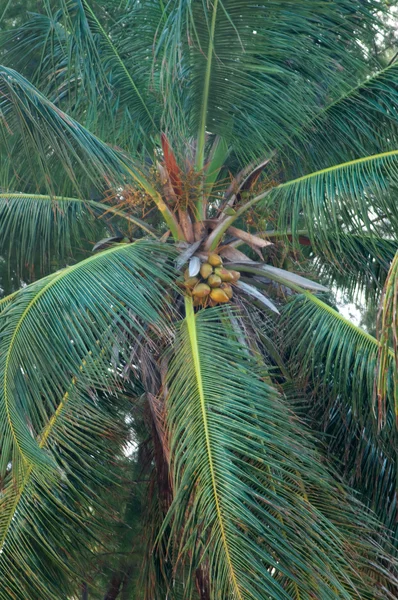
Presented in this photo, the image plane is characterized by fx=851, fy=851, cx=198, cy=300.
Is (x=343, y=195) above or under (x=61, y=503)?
above

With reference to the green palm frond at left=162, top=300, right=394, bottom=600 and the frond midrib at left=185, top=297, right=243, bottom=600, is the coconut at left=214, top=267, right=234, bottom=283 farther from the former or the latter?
the green palm frond at left=162, top=300, right=394, bottom=600

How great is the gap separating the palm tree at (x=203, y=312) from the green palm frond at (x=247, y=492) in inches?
0.5

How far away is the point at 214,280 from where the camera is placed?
4590 millimetres

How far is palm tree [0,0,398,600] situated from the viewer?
3662 mm

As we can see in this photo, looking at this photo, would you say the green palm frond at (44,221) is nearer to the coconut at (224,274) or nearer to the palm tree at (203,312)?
the palm tree at (203,312)

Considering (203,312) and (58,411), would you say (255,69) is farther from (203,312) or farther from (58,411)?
(58,411)

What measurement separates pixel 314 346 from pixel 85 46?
2.12 m

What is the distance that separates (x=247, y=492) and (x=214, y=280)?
1.37 meters

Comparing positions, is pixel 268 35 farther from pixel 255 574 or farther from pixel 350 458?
pixel 255 574

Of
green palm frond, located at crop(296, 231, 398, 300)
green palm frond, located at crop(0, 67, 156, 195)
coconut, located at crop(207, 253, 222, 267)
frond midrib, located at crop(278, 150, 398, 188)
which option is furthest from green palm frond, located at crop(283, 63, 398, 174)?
green palm frond, located at crop(0, 67, 156, 195)

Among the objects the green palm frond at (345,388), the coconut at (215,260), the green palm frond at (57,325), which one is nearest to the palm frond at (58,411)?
the green palm frond at (57,325)

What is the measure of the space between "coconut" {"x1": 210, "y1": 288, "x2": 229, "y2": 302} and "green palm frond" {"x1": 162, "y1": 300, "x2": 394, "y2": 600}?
0.38 meters

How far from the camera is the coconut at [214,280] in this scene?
4.59m

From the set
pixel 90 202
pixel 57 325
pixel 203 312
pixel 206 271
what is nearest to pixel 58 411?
pixel 57 325
